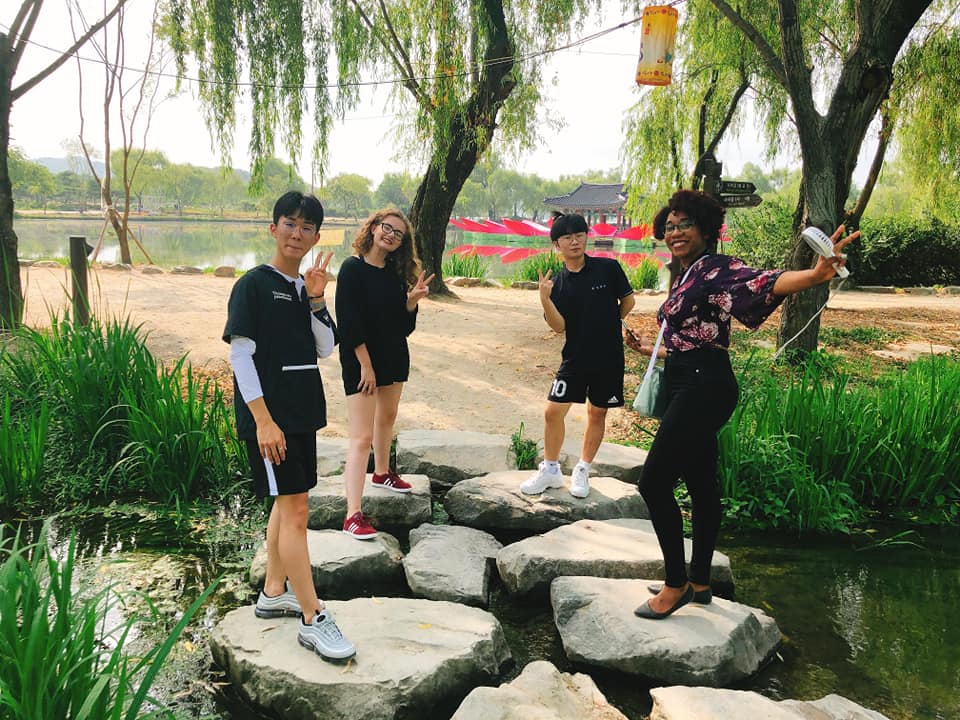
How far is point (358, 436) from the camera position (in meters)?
3.11

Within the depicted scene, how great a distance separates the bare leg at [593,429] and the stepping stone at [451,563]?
633mm

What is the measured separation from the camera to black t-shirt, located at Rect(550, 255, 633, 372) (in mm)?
3369

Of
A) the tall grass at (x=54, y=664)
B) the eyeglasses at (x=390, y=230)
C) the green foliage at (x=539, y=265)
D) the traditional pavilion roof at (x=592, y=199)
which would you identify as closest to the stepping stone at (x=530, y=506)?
the eyeglasses at (x=390, y=230)

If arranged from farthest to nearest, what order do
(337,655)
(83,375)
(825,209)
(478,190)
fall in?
(478,190), (825,209), (83,375), (337,655)

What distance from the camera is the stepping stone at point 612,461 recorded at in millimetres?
4133

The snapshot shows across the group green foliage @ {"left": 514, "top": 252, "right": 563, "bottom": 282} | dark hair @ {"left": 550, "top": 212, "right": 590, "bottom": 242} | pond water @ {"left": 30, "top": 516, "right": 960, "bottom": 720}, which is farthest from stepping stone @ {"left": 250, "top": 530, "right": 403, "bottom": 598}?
green foliage @ {"left": 514, "top": 252, "right": 563, "bottom": 282}

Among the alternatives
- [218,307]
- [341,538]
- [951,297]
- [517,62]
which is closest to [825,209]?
[517,62]

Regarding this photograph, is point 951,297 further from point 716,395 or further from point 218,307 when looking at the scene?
point 716,395

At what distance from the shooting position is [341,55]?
27.6 feet

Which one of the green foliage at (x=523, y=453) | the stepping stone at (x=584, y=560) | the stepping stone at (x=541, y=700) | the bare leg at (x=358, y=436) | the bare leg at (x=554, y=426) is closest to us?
the stepping stone at (x=541, y=700)

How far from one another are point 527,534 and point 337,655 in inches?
63.1

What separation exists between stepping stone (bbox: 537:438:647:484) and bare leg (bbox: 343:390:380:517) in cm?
140

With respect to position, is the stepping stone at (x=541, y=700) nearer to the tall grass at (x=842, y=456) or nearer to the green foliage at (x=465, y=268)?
the tall grass at (x=842, y=456)

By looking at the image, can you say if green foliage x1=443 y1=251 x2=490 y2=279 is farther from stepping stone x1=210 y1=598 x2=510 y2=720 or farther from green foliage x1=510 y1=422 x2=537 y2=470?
stepping stone x1=210 y1=598 x2=510 y2=720
